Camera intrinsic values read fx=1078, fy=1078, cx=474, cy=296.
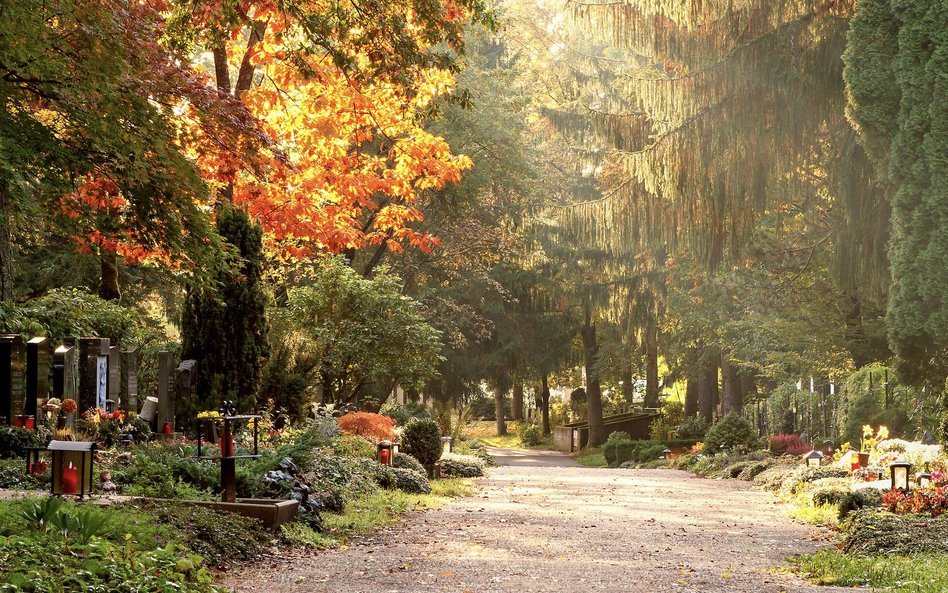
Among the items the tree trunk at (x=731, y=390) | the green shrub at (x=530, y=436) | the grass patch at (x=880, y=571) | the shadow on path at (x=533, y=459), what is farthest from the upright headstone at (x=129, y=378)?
the green shrub at (x=530, y=436)

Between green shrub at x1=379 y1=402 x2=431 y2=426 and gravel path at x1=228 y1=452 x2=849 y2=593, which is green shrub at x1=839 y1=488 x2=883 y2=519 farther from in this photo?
green shrub at x1=379 y1=402 x2=431 y2=426

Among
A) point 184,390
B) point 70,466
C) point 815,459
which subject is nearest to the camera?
point 70,466

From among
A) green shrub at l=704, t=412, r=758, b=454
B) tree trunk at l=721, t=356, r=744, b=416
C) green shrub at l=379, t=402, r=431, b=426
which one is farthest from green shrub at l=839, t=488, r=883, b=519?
tree trunk at l=721, t=356, r=744, b=416

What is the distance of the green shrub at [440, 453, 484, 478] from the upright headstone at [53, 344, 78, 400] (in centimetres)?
773

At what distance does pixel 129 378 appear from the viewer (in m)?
15.4

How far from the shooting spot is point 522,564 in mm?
8922

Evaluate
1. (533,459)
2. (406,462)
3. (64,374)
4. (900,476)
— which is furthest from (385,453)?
(533,459)

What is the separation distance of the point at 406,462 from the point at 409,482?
1.40 metres

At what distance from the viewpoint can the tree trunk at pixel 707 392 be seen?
111 feet

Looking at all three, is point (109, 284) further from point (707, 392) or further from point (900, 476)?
point (707, 392)

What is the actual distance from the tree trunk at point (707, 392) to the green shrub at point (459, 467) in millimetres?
14925

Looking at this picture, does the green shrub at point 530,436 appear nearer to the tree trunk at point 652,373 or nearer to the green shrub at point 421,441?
the tree trunk at point 652,373

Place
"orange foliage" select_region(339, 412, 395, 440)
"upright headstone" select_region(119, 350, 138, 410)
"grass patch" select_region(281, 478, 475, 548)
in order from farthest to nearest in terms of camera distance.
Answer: "orange foliage" select_region(339, 412, 395, 440) < "upright headstone" select_region(119, 350, 138, 410) < "grass patch" select_region(281, 478, 475, 548)

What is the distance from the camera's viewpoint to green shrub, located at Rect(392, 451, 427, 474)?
54.2ft
